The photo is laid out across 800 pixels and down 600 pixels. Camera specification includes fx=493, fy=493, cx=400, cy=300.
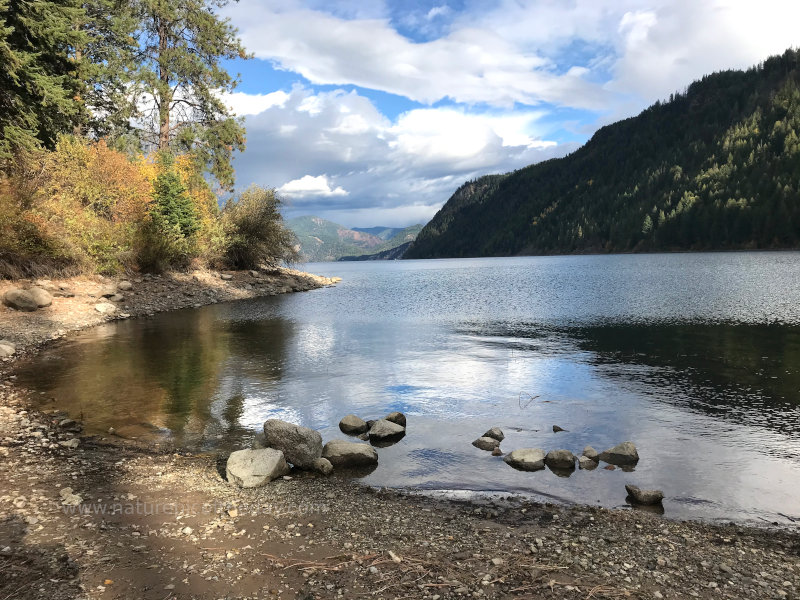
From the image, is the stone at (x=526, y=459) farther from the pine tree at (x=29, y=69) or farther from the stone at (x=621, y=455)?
the pine tree at (x=29, y=69)

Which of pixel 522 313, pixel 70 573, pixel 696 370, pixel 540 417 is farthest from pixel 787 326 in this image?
pixel 70 573

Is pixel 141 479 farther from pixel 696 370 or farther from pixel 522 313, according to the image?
pixel 522 313

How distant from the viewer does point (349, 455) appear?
11.1 metres

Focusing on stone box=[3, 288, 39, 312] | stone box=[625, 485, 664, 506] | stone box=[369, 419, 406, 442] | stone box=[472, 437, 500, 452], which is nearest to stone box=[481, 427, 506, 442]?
stone box=[472, 437, 500, 452]

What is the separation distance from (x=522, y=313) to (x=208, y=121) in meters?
35.3

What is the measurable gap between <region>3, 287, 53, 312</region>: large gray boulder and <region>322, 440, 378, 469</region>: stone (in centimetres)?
2619

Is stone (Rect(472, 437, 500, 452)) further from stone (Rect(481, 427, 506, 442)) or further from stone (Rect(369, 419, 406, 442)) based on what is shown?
stone (Rect(369, 419, 406, 442))

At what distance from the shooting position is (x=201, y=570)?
20.7ft

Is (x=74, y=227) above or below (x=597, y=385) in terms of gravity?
above

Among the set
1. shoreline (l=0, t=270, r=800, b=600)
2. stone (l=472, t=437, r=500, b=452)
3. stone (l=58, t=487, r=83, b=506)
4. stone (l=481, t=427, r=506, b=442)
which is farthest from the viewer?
stone (l=481, t=427, r=506, b=442)

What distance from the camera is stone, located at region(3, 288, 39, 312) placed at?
2786 cm

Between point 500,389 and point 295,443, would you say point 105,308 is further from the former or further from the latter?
point 295,443

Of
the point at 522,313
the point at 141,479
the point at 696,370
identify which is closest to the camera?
the point at 141,479

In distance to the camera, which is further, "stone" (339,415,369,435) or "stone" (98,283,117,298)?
"stone" (98,283,117,298)
